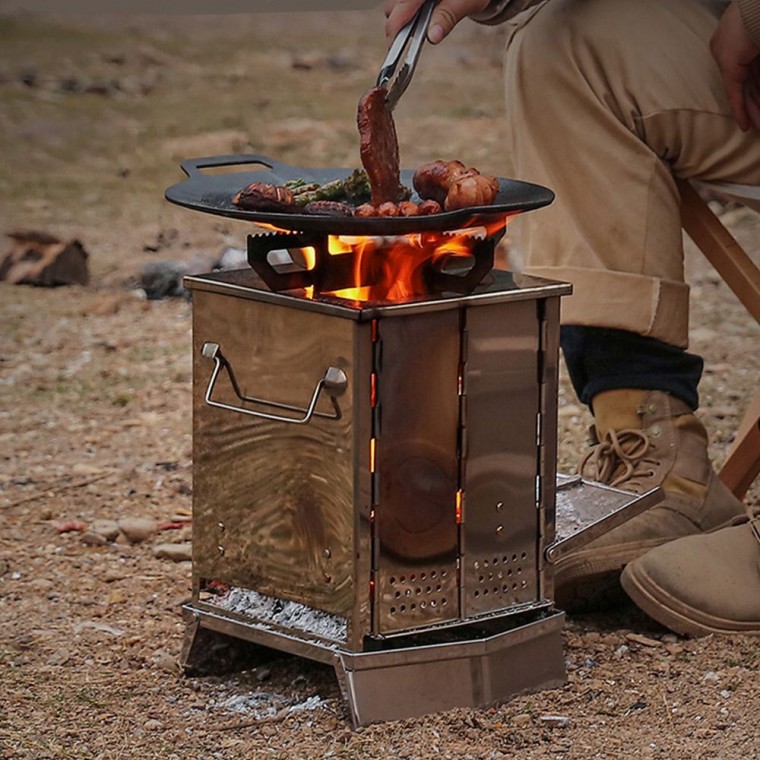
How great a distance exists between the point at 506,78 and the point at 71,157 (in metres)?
5.35

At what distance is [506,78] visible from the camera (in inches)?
124

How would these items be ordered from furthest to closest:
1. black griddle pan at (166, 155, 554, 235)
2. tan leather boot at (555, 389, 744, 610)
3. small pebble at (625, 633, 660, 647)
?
tan leather boot at (555, 389, 744, 610), small pebble at (625, 633, 660, 647), black griddle pan at (166, 155, 554, 235)

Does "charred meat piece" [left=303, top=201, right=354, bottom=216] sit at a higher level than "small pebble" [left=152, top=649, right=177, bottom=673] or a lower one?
higher

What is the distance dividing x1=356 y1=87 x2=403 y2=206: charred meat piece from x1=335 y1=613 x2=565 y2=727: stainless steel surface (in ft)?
2.38

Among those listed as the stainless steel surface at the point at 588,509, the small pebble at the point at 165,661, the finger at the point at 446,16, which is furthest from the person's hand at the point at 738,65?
the small pebble at the point at 165,661

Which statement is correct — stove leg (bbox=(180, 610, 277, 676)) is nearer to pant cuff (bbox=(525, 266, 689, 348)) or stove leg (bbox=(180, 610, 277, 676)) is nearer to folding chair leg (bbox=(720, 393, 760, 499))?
pant cuff (bbox=(525, 266, 689, 348))

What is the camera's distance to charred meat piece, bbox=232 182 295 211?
7.64 ft

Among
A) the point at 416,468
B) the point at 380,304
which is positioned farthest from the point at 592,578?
the point at 380,304

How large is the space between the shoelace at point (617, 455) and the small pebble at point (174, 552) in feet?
2.86

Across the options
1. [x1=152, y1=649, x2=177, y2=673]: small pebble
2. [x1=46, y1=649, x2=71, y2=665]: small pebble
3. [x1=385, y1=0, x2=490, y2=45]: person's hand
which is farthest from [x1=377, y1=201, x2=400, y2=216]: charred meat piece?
[x1=46, y1=649, x2=71, y2=665]: small pebble

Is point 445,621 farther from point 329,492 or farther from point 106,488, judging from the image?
point 106,488

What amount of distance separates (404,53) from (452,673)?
3.38 feet

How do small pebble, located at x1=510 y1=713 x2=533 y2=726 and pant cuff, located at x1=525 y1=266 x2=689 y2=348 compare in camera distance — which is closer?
small pebble, located at x1=510 y1=713 x2=533 y2=726

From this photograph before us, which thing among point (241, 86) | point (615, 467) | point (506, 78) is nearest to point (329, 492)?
point (615, 467)
